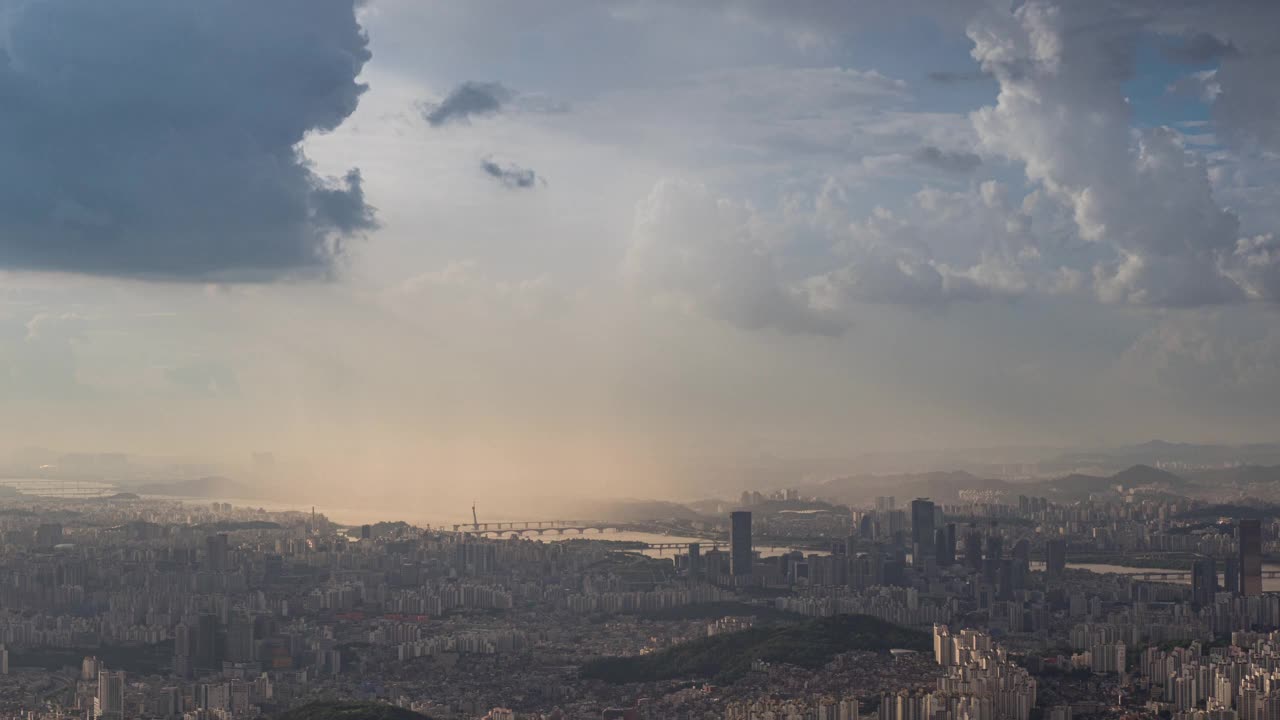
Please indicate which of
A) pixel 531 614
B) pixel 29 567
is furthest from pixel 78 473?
pixel 531 614

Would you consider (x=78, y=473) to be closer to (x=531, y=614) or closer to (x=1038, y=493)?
(x=531, y=614)

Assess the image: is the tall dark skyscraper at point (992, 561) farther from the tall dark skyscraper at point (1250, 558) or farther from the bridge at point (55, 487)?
the bridge at point (55, 487)

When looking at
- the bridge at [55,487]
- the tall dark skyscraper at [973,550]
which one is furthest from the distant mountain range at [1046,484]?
the bridge at [55,487]

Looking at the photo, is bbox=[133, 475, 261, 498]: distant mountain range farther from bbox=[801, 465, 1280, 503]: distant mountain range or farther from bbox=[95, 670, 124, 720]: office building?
bbox=[95, 670, 124, 720]: office building

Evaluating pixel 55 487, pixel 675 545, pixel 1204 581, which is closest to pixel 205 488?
pixel 55 487

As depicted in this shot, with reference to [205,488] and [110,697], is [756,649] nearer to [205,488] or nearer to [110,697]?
Answer: [110,697]

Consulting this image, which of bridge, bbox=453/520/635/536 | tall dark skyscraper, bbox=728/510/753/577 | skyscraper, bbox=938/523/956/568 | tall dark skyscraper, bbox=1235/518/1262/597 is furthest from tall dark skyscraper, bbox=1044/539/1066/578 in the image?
bridge, bbox=453/520/635/536
